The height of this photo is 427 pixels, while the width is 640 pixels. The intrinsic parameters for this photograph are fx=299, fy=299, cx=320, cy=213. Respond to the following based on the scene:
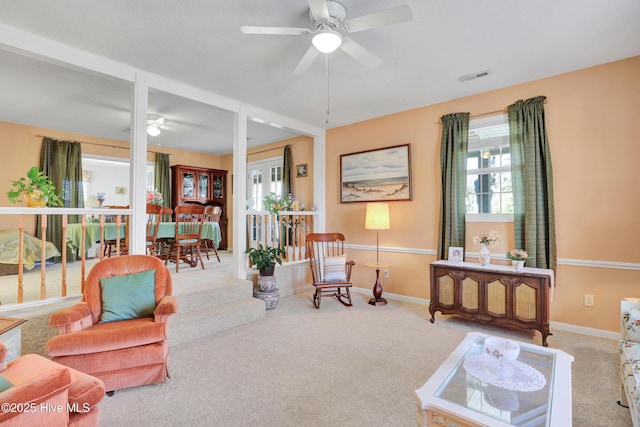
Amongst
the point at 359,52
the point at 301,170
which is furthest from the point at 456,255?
the point at 301,170

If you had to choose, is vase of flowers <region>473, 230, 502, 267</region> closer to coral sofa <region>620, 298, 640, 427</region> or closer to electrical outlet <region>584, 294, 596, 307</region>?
electrical outlet <region>584, 294, 596, 307</region>

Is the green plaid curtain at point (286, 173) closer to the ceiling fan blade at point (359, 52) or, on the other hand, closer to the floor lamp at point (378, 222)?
the floor lamp at point (378, 222)

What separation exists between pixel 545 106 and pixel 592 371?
2.64m

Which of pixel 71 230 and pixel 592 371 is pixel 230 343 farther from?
pixel 71 230

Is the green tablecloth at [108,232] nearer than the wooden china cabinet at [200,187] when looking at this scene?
Yes

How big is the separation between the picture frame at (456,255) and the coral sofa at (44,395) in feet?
11.2

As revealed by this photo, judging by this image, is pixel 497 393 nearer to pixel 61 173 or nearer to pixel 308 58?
pixel 308 58

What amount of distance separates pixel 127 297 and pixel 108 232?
269 centimetres

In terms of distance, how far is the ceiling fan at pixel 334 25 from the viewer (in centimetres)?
188

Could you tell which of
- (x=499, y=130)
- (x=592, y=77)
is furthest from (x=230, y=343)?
(x=592, y=77)

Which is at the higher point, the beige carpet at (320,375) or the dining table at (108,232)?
the dining table at (108,232)

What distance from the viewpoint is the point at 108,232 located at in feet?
14.7

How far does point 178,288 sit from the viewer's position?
11.2ft

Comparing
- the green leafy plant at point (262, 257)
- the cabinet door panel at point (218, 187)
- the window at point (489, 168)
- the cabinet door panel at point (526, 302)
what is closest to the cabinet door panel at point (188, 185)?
the cabinet door panel at point (218, 187)
